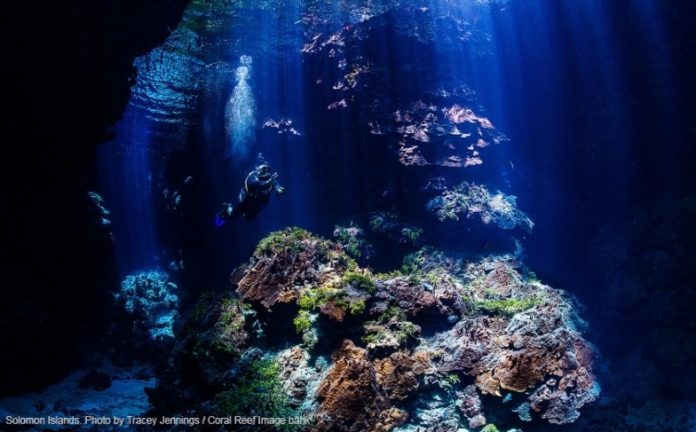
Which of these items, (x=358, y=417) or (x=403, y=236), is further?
(x=403, y=236)

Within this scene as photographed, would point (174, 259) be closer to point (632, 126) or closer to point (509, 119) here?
point (509, 119)

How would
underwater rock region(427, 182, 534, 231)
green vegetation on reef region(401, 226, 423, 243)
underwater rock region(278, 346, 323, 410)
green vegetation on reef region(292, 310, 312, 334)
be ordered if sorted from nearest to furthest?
underwater rock region(278, 346, 323, 410) → green vegetation on reef region(292, 310, 312, 334) → underwater rock region(427, 182, 534, 231) → green vegetation on reef region(401, 226, 423, 243)

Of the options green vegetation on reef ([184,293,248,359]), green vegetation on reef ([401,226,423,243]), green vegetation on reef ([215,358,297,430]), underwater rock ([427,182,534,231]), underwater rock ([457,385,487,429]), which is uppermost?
underwater rock ([427,182,534,231])

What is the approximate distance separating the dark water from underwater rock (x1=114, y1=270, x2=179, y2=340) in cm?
68

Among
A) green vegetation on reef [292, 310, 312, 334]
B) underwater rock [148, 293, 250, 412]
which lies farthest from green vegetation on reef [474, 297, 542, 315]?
underwater rock [148, 293, 250, 412]

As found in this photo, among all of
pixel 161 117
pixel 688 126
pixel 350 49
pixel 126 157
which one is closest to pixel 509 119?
pixel 688 126

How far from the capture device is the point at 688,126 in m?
11.2

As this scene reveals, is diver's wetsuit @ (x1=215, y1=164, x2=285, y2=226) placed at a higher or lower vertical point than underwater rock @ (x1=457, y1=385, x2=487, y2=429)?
higher

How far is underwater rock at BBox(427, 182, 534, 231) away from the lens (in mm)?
11156

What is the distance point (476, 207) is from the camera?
1127 cm

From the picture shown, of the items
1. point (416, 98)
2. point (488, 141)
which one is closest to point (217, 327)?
point (416, 98)

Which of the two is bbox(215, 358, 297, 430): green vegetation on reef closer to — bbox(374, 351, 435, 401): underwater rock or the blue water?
bbox(374, 351, 435, 401): underwater rock

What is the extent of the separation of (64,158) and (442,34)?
37.3 ft

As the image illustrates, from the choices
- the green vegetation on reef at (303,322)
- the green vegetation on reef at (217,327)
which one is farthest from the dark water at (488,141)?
the green vegetation on reef at (303,322)
